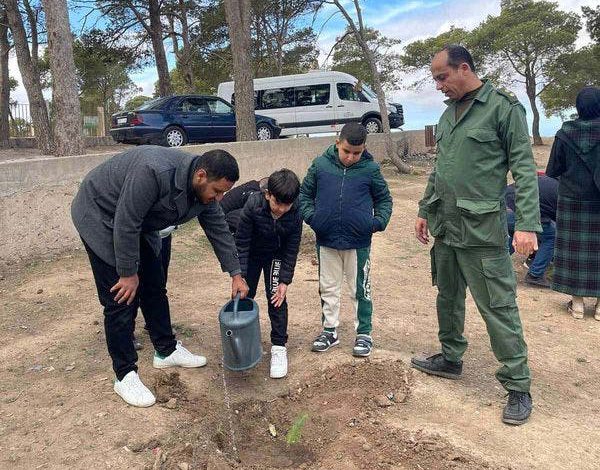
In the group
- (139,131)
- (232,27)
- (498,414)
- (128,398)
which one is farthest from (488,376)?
(139,131)

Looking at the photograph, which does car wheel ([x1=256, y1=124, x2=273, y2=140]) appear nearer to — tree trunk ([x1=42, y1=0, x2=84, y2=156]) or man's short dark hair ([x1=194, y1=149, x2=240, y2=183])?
tree trunk ([x1=42, y1=0, x2=84, y2=156])

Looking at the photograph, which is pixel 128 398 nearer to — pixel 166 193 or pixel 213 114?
pixel 166 193

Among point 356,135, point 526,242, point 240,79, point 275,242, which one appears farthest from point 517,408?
point 240,79

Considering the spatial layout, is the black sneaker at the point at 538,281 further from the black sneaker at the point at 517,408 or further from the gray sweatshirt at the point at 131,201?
the gray sweatshirt at the point at 131,201

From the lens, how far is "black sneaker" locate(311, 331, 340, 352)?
12.9 feet

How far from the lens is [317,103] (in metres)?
17.1

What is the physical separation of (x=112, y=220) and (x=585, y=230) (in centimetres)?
395

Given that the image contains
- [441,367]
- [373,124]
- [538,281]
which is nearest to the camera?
[441,367]

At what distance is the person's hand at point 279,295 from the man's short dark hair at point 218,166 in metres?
1.05

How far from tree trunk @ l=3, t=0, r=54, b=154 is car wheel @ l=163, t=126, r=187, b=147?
3.52m

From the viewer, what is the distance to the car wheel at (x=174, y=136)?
12688 mm

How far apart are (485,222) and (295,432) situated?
1553 millimetres

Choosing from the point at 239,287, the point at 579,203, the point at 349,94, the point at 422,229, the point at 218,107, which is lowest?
the point at 239,287

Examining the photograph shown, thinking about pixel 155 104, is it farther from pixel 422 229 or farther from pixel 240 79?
pixel 422 229
